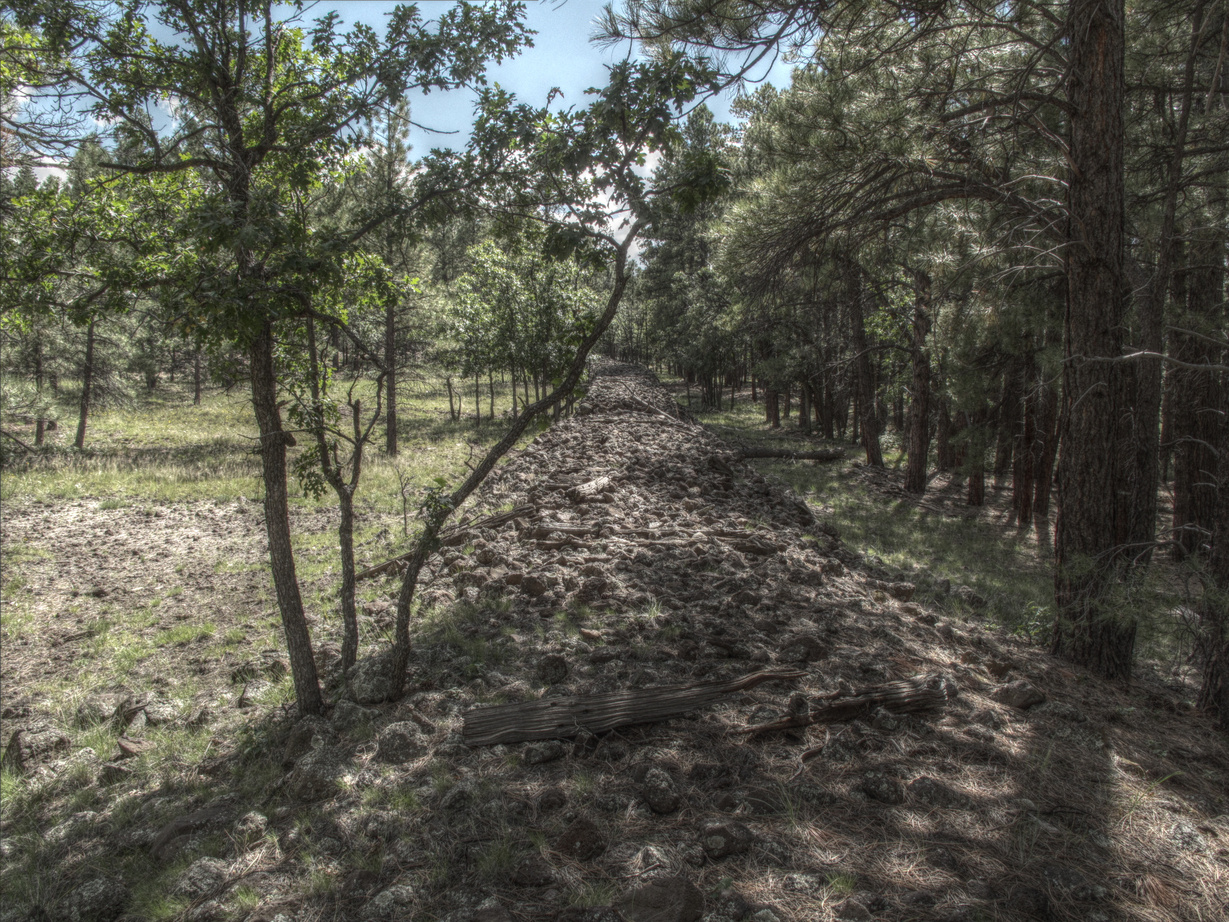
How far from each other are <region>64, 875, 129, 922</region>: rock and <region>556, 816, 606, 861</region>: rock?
6.41 ft

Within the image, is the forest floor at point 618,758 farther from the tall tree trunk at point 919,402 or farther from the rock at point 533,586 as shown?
the tall tree trunk at point 919,402

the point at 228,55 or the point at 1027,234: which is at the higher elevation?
the point at 228,55

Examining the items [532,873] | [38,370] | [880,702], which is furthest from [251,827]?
[38,370]

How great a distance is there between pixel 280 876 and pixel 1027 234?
24.3ft

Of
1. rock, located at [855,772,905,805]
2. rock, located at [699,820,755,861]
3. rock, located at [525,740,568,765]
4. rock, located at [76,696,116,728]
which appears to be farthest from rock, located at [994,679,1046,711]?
rock, located at [76,696,116,728]

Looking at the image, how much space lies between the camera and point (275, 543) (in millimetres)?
4289

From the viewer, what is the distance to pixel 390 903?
2.50 meters

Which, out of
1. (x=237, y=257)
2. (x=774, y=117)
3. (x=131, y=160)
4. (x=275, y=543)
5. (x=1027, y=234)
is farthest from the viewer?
(x=774, y=117)

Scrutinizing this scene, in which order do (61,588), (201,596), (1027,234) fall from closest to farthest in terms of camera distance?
(1027,234) < (201,596) < (61,588)

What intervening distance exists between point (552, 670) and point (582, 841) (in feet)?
5.07

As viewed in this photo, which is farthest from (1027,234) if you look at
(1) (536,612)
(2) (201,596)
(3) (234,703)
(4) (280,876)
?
(2) (201,596)

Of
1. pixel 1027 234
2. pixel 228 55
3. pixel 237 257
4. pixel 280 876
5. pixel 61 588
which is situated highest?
pixel 228 55

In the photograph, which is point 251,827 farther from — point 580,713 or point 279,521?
point 279,521

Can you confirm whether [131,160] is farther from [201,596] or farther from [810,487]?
[810,487]
